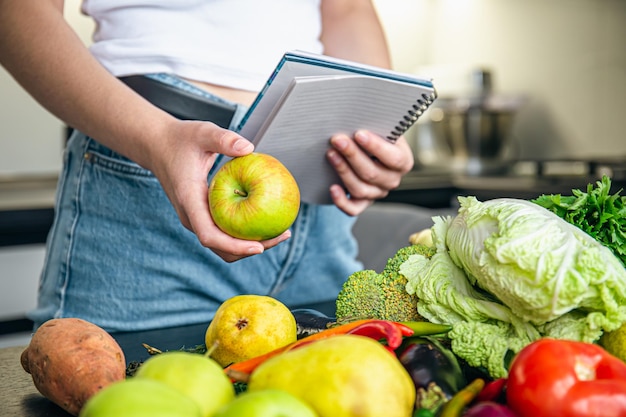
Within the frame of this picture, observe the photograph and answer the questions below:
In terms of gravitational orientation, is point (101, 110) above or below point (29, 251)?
above

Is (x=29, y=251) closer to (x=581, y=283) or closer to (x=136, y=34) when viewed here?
(x=136, y=34)

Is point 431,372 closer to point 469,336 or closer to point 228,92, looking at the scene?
point 469,336

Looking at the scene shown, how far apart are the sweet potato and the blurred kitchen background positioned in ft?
6.28

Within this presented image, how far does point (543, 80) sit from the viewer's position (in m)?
3.23

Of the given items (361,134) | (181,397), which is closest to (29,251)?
(361,134)

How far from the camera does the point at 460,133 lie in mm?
3199

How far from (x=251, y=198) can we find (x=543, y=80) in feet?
9.17

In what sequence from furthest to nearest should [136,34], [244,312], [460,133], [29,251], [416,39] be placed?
1. [416,39]
2. [460,133]
3. [29,251]
4. [136,34]
5. [244,312]

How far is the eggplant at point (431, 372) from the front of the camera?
1.76 ft

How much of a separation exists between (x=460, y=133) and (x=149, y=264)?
235 cm

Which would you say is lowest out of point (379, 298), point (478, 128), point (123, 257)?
point (478, 128)

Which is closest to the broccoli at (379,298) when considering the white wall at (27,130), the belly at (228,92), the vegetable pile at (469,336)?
the vegetable pile at (469,336)

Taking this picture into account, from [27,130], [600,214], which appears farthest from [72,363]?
[27,130]

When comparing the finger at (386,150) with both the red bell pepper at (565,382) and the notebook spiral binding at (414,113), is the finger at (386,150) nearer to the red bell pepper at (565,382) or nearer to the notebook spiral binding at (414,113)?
the notebook spiral binding at (414,113)
